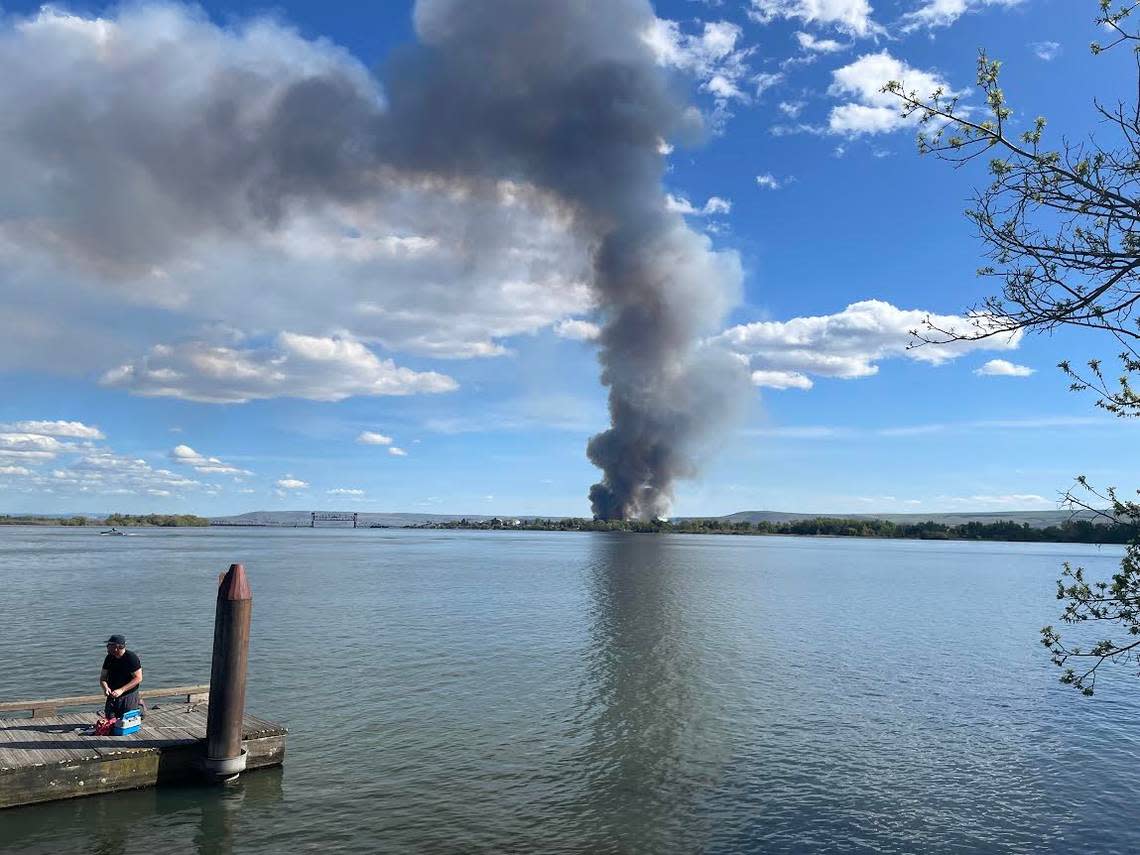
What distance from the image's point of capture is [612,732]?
2238 centimetres

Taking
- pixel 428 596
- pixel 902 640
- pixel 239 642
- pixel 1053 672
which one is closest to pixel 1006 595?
pixel 902 640

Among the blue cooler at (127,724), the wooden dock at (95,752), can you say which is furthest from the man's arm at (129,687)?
the wooden dock at (95,752)

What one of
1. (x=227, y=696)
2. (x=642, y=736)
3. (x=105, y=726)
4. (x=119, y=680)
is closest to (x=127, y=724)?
(x=105, y=726)

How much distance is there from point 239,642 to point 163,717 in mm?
3914

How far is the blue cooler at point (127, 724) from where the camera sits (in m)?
16.7

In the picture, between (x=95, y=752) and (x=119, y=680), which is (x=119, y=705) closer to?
(x=119, y=680)

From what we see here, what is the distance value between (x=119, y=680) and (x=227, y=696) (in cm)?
253

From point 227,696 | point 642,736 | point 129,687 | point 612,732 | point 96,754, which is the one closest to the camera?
point 96,754

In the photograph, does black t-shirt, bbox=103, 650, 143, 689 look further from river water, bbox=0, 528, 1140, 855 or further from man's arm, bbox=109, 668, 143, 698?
river water, bbox=0, 528, 1140, 855

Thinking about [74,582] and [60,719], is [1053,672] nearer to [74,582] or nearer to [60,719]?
[60,719]

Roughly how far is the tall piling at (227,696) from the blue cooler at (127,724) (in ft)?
5.06

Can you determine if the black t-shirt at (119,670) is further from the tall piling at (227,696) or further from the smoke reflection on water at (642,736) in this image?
the smoke reflection on water at (642,736)

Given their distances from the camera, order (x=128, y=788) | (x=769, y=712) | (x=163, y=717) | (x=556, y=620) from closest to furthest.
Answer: (x=128, y=788), (x=163, y=717), (x=769, y=712), (x=556, y=620)

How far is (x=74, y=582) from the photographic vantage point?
62.2m
